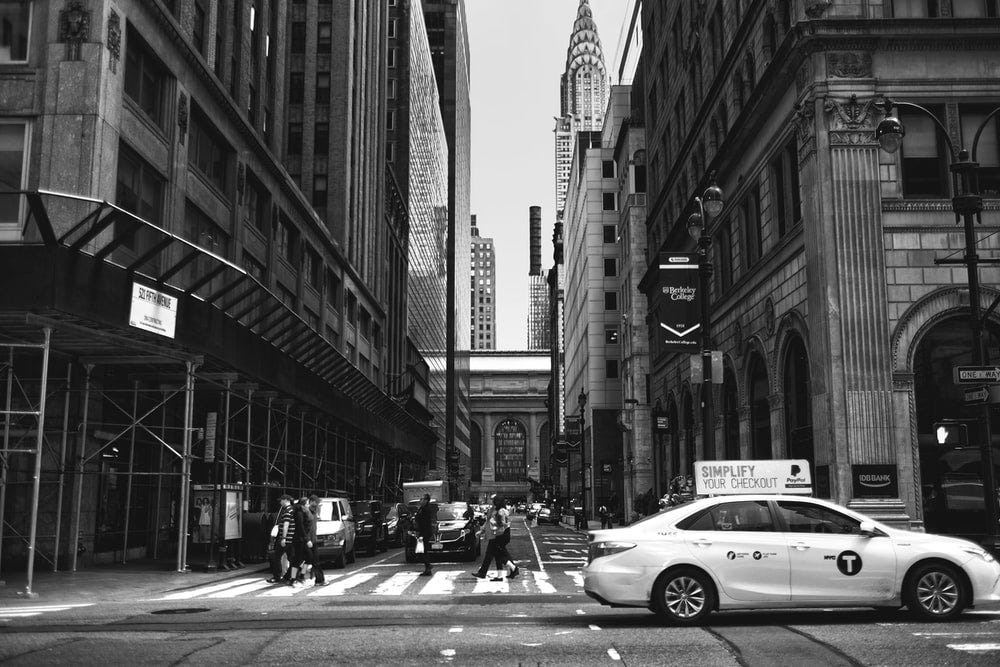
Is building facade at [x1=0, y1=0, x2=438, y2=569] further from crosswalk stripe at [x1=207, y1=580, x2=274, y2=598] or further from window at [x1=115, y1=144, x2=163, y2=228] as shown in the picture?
crosswalk stripe at [x1=207, y1=580, x2=274, y2=598]

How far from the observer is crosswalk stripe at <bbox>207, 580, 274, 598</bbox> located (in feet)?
56.2

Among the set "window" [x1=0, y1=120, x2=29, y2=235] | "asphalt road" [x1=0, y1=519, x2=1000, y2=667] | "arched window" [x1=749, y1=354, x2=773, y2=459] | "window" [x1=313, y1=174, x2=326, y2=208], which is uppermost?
"window" [x1=313, y1=174, x2=326, y2=208]

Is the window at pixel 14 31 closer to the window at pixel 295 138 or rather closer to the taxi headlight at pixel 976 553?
the taxi headlight at pixel 976 553

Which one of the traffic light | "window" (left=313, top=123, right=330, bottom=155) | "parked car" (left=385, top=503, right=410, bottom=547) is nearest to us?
the traffic light

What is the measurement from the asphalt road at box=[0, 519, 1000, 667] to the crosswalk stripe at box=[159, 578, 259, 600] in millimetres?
658

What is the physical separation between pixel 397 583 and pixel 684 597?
9.22 meters

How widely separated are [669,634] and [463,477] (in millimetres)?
156719

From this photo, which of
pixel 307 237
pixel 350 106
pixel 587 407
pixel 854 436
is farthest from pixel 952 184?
pixel 587 407

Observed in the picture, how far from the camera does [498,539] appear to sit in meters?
20.7

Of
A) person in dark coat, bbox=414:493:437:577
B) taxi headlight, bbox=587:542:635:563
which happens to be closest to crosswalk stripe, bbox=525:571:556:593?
person in dark coat, bbox=414:493:437:577

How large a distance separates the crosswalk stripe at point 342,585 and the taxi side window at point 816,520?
828cm

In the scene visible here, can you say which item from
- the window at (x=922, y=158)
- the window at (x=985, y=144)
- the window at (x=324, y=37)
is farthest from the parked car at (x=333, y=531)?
the window at (x=324, y=37)

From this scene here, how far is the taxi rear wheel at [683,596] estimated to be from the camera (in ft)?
39.0

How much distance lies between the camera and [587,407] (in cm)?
8569
